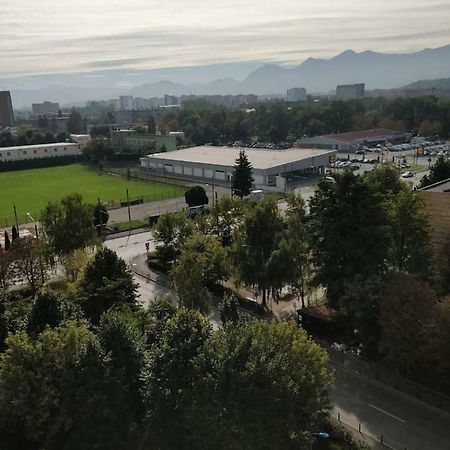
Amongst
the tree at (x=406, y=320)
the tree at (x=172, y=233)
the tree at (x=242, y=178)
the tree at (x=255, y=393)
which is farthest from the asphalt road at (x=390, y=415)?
the tree at (x=242, y=178)

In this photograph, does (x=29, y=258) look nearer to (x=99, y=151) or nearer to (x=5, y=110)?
(x=99, y=151)

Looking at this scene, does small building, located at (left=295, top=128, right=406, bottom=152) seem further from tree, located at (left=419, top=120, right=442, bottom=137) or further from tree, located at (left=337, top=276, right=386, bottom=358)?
tree, located at (left=337, top=276, right=386, bottom=358)

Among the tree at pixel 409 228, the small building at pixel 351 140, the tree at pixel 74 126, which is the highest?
the tree at pixel 409 228

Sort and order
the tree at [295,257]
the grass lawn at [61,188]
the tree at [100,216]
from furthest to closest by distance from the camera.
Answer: the grass lawn at [61,188] → the tree at [100,216] → the tree at [295,257]

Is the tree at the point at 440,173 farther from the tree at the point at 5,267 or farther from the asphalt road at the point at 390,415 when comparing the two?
the tree at the point at 5,267

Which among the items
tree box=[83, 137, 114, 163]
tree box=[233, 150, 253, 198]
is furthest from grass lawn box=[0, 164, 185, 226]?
tree box=[233, 150, 253, 198]
